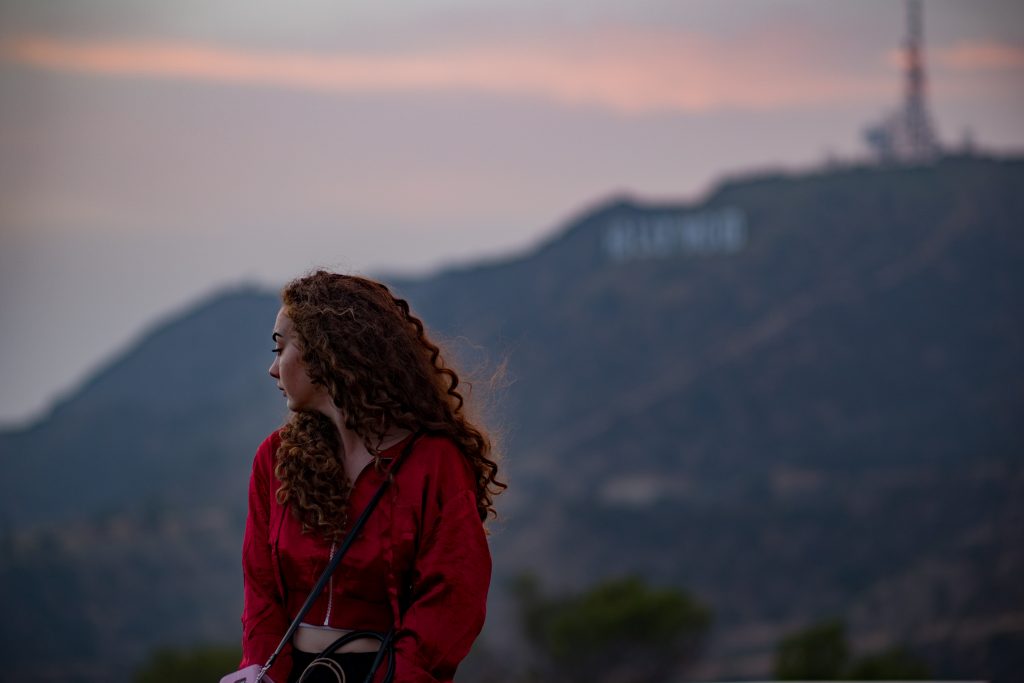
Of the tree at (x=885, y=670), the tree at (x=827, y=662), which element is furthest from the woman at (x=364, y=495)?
the tree at (x=827, y=662)

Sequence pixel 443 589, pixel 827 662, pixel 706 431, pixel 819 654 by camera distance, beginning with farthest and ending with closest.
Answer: pixel 706 431
pixel 827 662
pixel 819 654
pixel 443 589

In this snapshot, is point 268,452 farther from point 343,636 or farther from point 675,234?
point 675,234

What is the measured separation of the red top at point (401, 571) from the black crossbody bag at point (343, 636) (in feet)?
0.04

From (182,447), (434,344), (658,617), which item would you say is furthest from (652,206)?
(434,344)

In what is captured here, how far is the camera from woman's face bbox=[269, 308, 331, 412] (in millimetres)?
2137

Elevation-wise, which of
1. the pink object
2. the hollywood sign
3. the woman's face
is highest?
the woman's face

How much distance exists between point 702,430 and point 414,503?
51860mm

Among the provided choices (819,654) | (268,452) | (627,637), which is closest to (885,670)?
(819,654)

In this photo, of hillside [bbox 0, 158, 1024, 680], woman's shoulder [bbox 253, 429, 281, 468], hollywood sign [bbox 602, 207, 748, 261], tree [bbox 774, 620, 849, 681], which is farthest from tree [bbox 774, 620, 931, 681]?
hollywood sign [bbox 602, 207, 748, 261]

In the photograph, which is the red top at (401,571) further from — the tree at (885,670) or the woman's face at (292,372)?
the tree at (885,670)

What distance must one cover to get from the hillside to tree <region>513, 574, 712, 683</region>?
416cm

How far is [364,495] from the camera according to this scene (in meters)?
2.10

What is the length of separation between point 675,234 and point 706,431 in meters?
11.5

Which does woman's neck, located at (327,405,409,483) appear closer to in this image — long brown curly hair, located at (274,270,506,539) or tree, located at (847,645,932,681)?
long brown curly hair, located at (274,270,506,539)
